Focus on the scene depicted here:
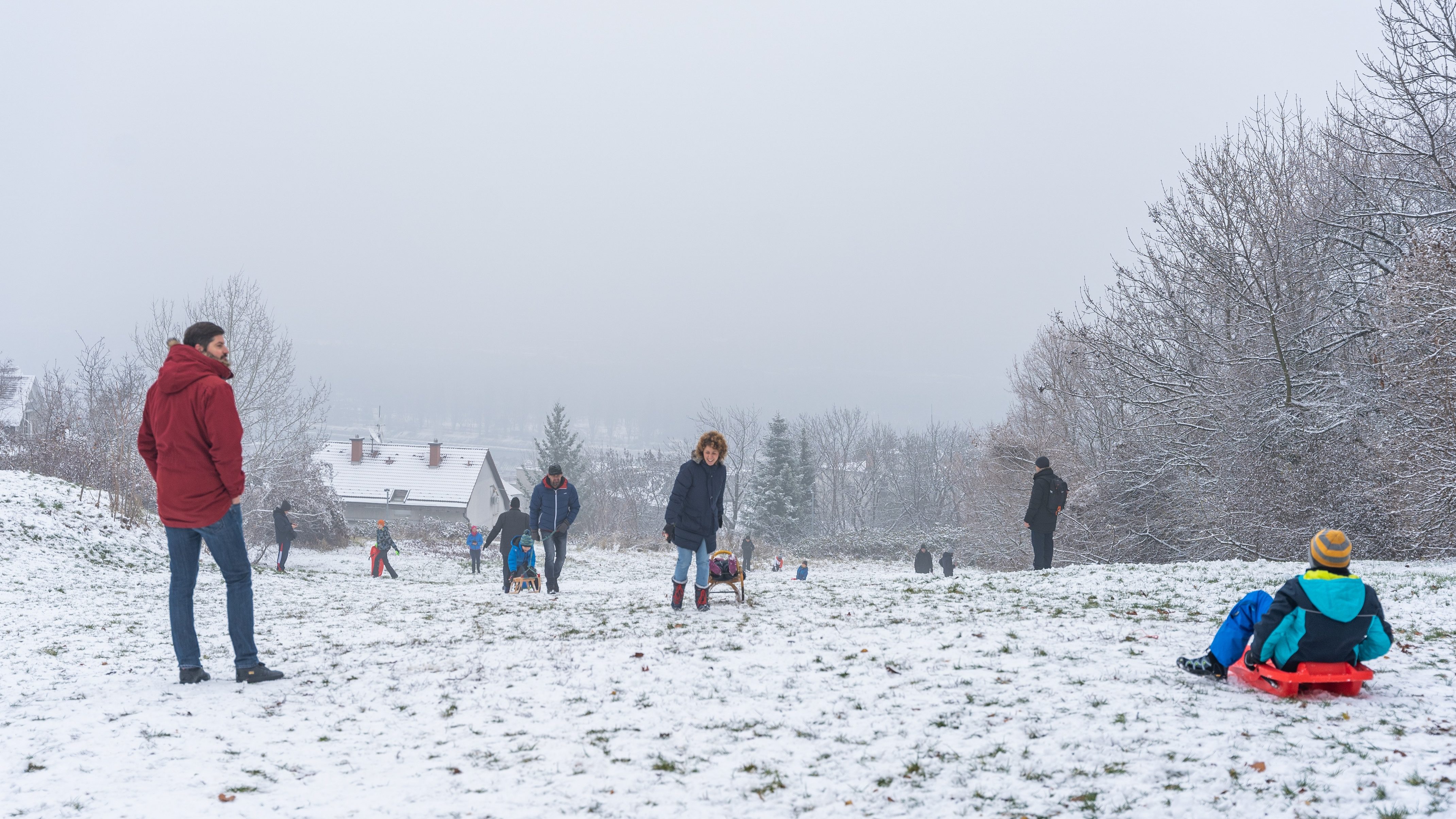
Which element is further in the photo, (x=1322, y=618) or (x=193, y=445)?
(x=193, y=445)

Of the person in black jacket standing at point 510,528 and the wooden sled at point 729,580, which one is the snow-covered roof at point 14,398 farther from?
the wooden sled at point 729,580

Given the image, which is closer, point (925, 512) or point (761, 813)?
point (761, 813)

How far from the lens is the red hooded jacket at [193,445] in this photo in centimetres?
533

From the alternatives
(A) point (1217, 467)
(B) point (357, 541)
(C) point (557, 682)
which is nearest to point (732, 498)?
(B) point (357, 541)

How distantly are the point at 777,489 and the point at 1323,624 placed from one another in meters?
46.8

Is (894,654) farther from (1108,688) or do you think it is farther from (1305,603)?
(1305,603)

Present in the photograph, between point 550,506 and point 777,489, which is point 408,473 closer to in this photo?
point 777,489

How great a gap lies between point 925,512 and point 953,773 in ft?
232

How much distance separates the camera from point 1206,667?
17.7ft

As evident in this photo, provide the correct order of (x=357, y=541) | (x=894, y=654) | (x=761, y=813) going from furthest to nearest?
(x=357, y=541) → (x=894, y=654) → (x=761, y=813)

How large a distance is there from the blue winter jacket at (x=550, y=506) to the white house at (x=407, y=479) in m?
41.9

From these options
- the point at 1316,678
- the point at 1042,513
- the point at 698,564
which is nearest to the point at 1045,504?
the point at 1042,513

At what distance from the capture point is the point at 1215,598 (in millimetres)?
9055

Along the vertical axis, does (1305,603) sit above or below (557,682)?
above
